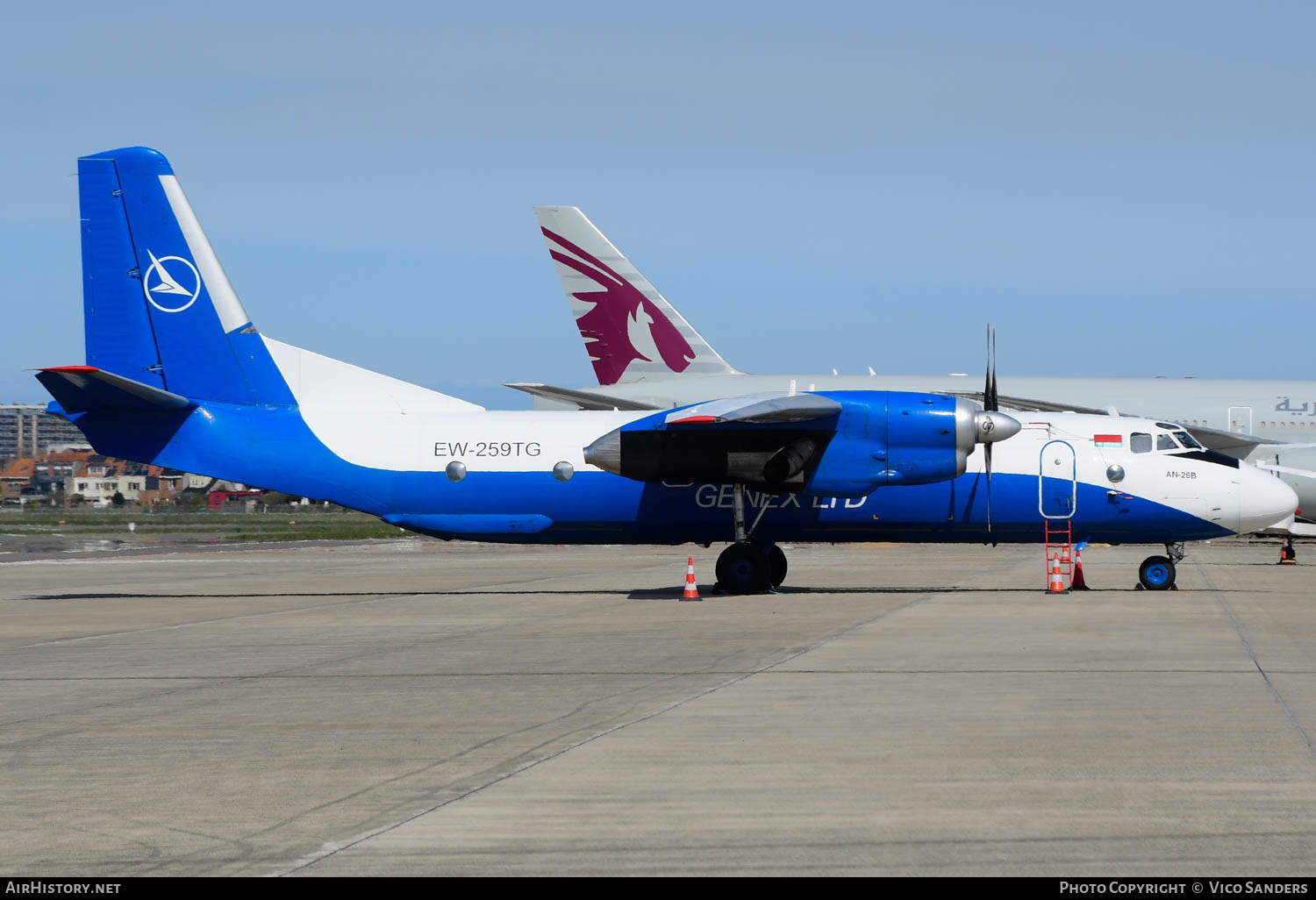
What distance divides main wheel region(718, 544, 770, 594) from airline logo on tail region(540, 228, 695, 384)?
65.1 ft

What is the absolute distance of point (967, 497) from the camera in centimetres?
2508

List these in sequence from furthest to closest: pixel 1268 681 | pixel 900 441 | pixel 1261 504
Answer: pixel 1261 504
pixel 900 441
pixel 1268 681

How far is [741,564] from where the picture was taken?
2478 centimetres

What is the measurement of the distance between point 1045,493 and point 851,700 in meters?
14.5

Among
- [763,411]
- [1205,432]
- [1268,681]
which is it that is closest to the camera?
[1268,681]

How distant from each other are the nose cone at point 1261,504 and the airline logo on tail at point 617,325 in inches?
875

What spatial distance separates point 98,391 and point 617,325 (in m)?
21.9

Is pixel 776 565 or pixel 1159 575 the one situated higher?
pixel 776 565

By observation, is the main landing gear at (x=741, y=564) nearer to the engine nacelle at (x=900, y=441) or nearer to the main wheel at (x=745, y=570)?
the main wheel at (x=745, y=570)

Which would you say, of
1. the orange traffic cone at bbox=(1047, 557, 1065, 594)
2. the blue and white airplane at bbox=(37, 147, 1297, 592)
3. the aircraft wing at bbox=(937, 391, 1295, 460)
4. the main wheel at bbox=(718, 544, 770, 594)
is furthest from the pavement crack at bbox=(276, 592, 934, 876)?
the aircraft wing at bbox=(937, 391, 1295, 460)

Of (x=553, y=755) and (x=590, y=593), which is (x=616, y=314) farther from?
(x=553, y=755)

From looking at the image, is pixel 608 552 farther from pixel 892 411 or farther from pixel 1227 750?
pixel 1227 750

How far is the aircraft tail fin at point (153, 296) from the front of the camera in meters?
25.4

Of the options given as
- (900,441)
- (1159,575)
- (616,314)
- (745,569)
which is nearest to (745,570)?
(745,569)
